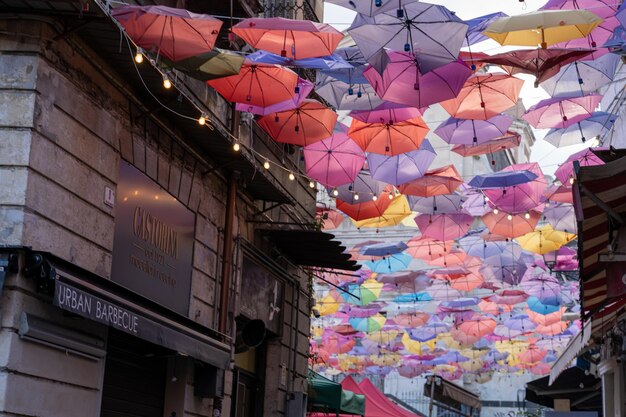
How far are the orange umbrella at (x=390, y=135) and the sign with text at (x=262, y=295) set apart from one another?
2669mm

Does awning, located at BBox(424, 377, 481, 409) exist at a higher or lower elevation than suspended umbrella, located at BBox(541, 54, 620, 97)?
lower

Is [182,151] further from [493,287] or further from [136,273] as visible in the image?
[493,287]

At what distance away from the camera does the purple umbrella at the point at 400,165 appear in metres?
15.6

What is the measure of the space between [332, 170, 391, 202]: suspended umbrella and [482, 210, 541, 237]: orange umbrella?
270 cm

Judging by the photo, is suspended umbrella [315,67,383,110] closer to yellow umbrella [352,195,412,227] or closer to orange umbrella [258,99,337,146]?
orange umbrella [258,99,337,146]

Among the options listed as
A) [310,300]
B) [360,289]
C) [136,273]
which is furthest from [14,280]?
[360,289]

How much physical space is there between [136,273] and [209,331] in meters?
1.80

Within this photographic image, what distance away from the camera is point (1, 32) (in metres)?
8.33

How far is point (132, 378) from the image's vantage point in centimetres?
1089

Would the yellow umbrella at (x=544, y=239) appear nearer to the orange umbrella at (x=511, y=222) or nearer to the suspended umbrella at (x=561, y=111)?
the orange umbrella at (x=511, y=222)

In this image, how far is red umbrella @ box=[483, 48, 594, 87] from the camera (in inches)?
421

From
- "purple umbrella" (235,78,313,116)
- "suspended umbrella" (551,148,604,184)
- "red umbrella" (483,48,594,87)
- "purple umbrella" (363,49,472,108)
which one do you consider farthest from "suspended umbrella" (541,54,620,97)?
"purple umbrella" (235,78,313,116)

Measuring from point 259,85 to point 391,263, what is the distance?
1372 centimetres

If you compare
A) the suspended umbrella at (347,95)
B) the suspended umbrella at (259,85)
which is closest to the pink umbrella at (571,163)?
the suspended umbrella at (347,95)
